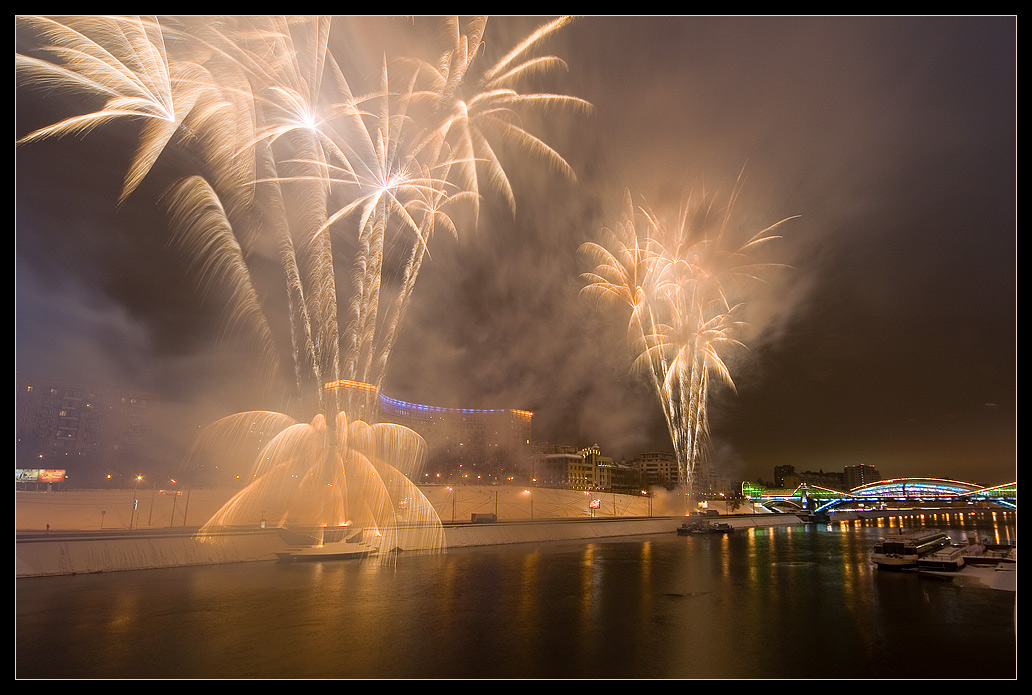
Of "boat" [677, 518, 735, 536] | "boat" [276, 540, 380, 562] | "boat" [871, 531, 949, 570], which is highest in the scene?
"boat" [871, 531, 949, 570]

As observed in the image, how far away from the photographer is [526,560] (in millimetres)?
36656

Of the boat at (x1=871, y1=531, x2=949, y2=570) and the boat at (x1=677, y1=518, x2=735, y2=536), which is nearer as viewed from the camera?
the boat at (x1=871, y1=531, x2=949, y2=570)

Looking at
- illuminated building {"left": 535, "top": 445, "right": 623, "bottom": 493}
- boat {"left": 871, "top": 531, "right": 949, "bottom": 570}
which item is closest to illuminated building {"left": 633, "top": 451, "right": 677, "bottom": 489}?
illuminated building {"left": 535, "top": 445, "right": 623, "bottom": 493}

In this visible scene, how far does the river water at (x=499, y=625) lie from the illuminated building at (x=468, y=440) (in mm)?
73360

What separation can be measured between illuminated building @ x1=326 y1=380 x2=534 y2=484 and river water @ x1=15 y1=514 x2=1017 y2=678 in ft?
241

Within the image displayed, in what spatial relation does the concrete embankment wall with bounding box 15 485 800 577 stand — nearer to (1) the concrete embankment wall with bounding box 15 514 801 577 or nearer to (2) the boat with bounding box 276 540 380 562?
(1) the concrete embankment wall with bounding box 15 514 801 577

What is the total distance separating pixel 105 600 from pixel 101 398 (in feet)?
201

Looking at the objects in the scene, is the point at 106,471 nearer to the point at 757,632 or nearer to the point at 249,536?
the point at 249,536

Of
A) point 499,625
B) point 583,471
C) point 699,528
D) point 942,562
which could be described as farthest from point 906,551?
point 583,471

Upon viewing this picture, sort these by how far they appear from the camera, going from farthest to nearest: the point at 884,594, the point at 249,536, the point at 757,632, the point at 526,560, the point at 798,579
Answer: the point at 526,560
the point at 249,536
the point at 798,579
the point at 884,594
the point at 757,632

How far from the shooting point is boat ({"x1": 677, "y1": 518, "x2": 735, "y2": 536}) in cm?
7081

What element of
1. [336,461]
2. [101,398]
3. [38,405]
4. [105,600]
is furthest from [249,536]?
[101,398]

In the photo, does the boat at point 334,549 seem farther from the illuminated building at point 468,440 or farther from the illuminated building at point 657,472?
the illuminated building at point 657,472

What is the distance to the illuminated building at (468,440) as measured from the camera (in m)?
104
